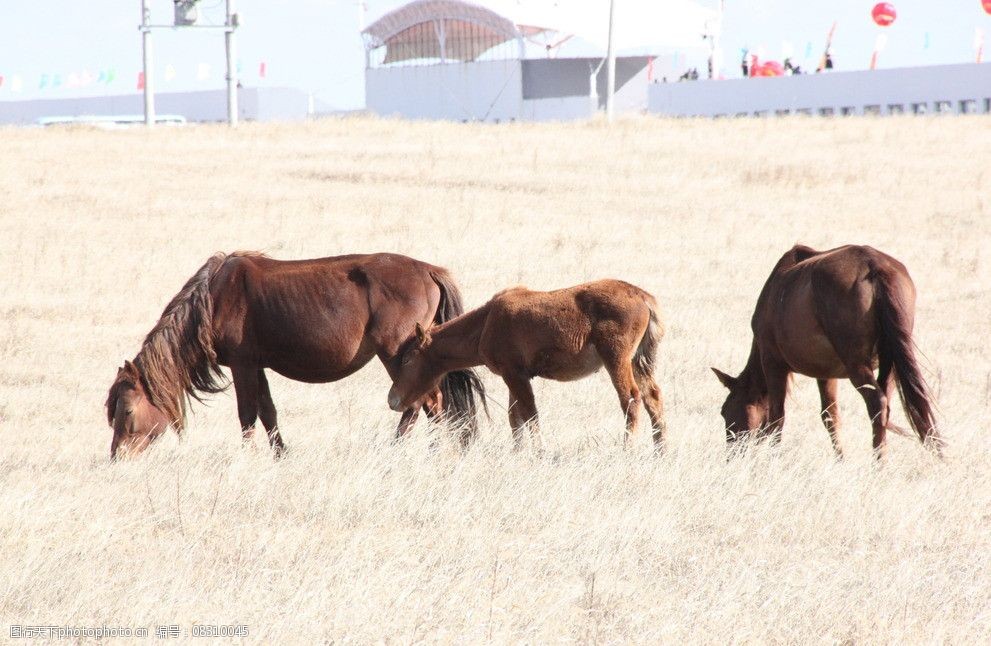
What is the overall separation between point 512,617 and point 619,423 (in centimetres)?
479

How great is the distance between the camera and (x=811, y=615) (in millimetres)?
4473

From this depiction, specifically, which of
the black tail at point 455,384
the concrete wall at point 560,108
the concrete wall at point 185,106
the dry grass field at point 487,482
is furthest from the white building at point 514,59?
the black tail at point 455,384

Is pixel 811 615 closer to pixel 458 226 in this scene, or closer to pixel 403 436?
pixel 403 436

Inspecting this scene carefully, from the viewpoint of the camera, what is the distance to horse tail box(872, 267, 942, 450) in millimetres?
6992

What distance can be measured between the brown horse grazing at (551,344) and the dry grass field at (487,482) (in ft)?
1.15

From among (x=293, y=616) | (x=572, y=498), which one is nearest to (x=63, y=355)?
(x=572, y=498)

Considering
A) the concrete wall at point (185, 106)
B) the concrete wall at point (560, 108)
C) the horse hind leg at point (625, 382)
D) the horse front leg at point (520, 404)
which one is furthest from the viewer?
the concrete wall at point (185, 106)

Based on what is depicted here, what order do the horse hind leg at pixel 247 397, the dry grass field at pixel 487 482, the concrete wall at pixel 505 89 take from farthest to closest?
the concrete wall at pixel 505 89 < the horse hind leg at pixel 247 397 < the dry grass field at pixel 487 482

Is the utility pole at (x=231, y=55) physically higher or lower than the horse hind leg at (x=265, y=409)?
higher

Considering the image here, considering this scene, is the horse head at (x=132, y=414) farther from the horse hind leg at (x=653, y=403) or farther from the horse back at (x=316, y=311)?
the horse hind leg at (x=653, y=403)

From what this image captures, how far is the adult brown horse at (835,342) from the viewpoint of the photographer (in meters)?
7.06

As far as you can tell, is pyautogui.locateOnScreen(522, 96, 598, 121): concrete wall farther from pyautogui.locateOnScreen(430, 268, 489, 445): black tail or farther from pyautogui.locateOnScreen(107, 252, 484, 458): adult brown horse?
pyautogui.locateOnScreen(107, 252, 484, 458): adult brown horse

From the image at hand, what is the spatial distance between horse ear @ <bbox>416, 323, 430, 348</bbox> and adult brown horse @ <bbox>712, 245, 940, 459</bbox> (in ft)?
6.46

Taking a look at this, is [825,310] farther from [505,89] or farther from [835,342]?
[505,89]
